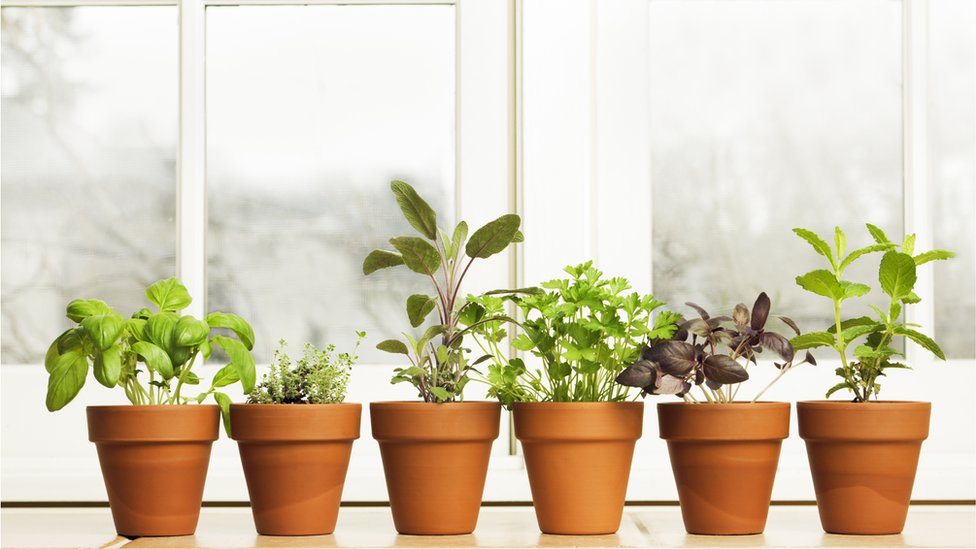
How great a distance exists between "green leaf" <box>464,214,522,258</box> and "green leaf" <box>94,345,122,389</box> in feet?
1.53

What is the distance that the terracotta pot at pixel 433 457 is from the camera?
48.5 inches

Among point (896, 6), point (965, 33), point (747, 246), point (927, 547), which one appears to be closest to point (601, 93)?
point (747, 246)

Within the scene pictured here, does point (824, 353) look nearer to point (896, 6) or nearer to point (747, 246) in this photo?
point (747, 246)

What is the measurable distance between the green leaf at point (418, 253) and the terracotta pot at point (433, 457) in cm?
19

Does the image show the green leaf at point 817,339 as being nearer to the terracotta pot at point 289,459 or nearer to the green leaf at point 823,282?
the green leaf at point 823,282

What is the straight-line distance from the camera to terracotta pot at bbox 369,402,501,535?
1.23 metres

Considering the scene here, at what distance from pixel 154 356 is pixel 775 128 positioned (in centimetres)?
111

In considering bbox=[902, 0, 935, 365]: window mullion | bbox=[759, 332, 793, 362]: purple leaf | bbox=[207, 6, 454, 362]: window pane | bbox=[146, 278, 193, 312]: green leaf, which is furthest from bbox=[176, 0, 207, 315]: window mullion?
bbox=[902, 0, 935, 365]: window mullion

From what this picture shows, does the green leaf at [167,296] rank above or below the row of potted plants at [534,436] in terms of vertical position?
above

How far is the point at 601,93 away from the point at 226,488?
921mm

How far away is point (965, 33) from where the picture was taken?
1694mm

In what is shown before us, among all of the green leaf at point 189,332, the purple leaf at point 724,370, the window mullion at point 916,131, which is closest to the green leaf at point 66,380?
the green leaf at point 189,332

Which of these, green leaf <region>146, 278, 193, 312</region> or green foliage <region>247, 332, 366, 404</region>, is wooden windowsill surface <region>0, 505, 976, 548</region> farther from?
green leaf <region>146, 278, 193, 312</region>

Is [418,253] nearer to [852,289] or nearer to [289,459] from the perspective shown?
[289,459]
